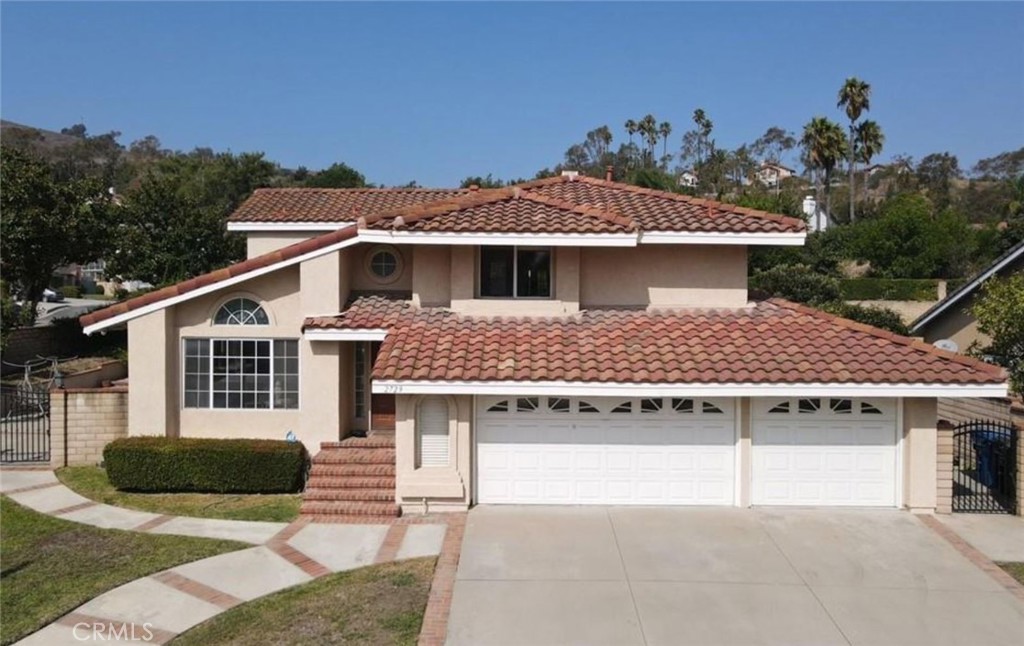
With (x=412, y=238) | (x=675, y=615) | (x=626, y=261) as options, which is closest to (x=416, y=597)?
(x=675, y=615)

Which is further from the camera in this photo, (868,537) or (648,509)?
(648,509)

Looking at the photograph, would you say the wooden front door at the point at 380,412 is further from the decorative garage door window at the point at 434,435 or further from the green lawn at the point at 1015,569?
the green lawn at the point at 1015,569

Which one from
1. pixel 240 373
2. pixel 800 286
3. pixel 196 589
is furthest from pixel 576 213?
pixel 800 286

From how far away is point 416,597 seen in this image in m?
10.1

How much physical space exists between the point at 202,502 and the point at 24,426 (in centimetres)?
745

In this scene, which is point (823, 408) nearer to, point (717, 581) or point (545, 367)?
point (717, 581)

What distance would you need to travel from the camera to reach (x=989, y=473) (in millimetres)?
14492

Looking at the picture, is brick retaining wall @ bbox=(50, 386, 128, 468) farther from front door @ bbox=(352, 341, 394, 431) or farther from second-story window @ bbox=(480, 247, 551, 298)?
second-story window @ bbox=(480, 247, 551, 298)

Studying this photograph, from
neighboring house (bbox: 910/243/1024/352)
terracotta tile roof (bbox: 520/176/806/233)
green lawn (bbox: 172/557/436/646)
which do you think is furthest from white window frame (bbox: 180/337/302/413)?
neighboring house (bbox: 910/243/1024/352)

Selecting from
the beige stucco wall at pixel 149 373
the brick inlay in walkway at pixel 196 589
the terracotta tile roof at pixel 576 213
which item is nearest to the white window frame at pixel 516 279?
the terracotta tile roof at pixel 576 213

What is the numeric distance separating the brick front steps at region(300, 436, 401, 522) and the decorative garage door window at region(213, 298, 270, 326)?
3.07 m

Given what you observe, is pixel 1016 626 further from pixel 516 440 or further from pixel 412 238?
pixel 412 238

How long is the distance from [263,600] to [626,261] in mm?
10047

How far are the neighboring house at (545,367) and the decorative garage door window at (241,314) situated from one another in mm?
30
